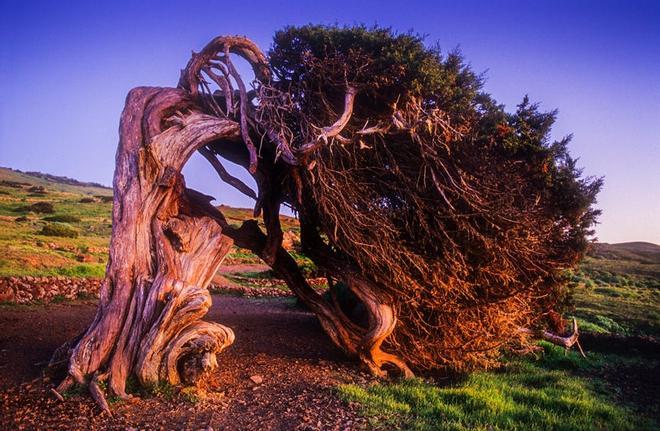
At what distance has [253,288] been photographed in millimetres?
19828

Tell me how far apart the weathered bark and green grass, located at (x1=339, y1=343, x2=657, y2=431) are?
253 cm

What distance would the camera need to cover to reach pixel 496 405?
6.46 m

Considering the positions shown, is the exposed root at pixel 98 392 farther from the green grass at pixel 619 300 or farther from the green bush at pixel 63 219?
the green bush at pixel 63 219

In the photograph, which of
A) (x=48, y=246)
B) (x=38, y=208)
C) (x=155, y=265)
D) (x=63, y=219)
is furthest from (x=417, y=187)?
(x=38, y=208)

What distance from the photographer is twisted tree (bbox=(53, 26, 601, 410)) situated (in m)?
7.47

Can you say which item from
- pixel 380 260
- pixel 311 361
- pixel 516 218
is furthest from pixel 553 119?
pixel 311 361

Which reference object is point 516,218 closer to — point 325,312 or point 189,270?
point 325,312

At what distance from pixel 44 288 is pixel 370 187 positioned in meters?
10.5

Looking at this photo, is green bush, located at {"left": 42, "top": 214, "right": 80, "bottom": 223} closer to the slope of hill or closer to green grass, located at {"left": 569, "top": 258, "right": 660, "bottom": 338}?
the slope of hill

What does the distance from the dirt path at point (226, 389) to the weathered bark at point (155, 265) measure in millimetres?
458

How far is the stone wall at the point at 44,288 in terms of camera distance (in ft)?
41.1

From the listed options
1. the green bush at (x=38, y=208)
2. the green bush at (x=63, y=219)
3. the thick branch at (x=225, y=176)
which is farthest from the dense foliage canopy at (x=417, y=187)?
the green bush at (x=38, y=208)

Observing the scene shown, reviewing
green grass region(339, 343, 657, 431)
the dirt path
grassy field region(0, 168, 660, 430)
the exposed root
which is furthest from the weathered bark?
green grass region(339, 343, 657, 431)

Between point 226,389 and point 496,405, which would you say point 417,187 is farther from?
point 226,389
